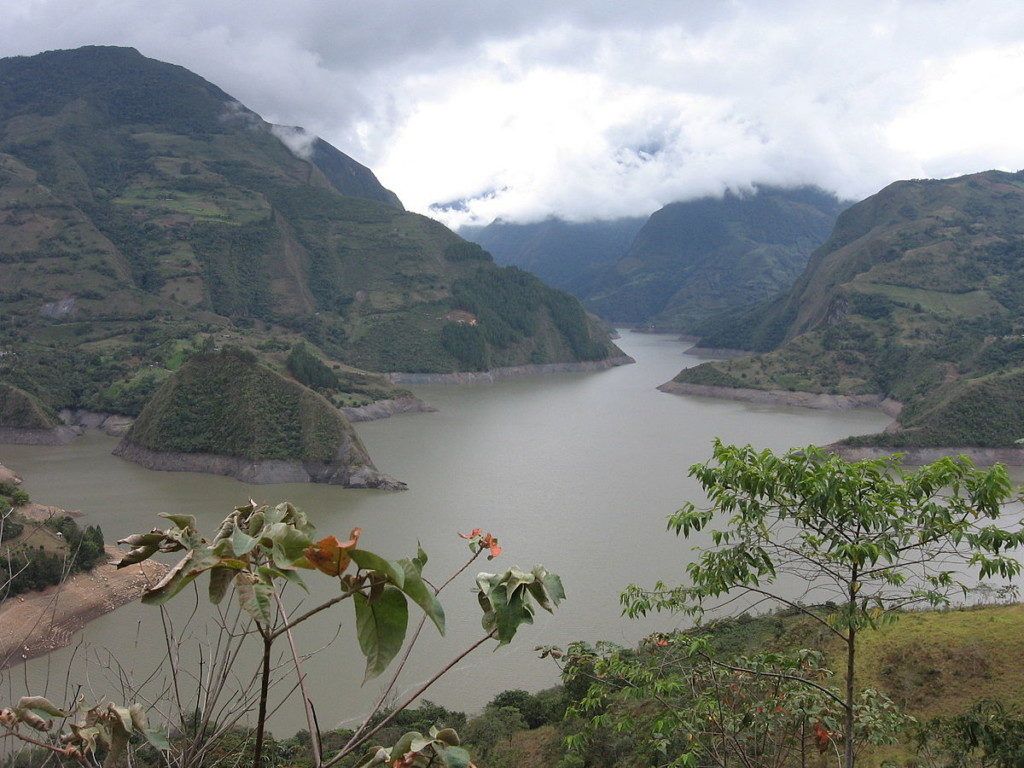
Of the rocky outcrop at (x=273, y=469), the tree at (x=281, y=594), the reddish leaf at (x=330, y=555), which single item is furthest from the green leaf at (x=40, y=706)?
the rocky outcrop at (x=273, y=469)

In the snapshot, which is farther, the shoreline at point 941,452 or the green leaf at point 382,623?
the shoreline at point 941,452

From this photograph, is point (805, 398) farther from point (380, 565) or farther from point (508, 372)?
point (380, 565)

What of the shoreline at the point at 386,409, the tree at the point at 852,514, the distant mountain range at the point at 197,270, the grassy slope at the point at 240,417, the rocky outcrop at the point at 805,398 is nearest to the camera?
the tree at the point at 852,514

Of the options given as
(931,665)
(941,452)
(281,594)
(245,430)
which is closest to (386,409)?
(245,430)

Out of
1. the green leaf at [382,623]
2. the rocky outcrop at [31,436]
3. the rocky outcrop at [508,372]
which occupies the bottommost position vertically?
the rocky outcrop at [31,436]

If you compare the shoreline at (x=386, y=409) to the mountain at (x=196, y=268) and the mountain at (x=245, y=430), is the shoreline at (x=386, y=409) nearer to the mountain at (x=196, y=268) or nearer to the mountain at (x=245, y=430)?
the mountain at (x=196, y=268)

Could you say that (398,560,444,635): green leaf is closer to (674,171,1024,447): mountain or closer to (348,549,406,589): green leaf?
(348,549,406,589): green leaf
